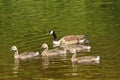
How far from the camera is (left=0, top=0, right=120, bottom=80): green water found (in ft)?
86.9

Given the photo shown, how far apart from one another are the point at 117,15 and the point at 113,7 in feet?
19.3

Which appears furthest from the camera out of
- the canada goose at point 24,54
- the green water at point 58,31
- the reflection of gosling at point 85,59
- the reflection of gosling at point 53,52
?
the reflection of gosling at point 53,52

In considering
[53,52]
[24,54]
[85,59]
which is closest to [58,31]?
[53,52]

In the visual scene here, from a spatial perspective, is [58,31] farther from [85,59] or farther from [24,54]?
[85,59]

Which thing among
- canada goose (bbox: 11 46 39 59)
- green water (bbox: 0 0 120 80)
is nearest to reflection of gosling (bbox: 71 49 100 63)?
green water (bbox: 0 0 120 80)

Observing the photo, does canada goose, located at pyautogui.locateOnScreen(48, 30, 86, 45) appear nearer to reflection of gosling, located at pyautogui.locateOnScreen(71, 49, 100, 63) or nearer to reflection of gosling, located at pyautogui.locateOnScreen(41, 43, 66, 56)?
reflection of gosling, located at pyautogui.locateOnScreen(41, 43, 66, 56)

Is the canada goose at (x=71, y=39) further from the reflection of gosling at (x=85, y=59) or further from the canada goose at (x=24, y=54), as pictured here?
the reflection of gosling at (x=85, y=59)

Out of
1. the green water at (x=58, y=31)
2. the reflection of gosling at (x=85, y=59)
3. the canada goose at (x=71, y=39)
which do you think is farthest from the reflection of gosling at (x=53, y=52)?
the canada goose at (x=71, y=39)

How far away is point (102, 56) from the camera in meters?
29.3

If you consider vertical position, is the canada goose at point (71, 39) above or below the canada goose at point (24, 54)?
below

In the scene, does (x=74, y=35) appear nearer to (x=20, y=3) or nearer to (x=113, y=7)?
(x=113, y=7)

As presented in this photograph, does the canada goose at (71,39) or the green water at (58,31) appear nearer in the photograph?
the green water at (58,31)

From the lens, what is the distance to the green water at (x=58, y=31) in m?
26.5

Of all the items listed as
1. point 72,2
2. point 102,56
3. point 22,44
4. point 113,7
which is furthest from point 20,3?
point 102,56
